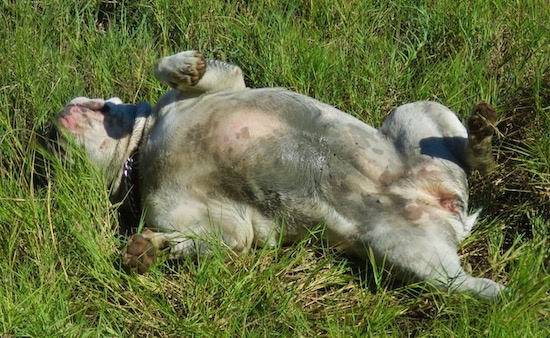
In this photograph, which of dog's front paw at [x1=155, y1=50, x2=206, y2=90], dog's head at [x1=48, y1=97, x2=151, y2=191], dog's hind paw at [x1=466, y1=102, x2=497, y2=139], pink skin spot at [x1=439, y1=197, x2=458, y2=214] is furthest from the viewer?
dog's head at [x1=48, y1=97, x2=151, y2=191]

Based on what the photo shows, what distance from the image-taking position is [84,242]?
4.41 metres

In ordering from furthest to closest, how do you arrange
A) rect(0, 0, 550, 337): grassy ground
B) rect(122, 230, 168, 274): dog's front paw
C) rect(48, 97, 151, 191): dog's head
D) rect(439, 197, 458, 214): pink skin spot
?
rect(48, 97, 151, 191): dog's head < rect(439, 197, 458, 214): pink skin spot < rect(122, 230, 168, 274): dog's front paw < rect(0, 0, 550, 337): grassy ground

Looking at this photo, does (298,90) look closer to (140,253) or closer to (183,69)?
(183,69)

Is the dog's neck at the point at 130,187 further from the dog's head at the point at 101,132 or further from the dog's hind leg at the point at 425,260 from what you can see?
the dog's hind leg at the point at 425,260

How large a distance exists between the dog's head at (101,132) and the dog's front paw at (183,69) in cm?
31

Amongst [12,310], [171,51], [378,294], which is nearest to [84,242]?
[12,310]

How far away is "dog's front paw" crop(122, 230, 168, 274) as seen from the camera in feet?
13.9

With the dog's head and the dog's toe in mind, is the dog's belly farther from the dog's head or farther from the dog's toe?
the dog's toe

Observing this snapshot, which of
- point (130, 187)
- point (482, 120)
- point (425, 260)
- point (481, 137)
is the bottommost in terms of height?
point (130, 187)

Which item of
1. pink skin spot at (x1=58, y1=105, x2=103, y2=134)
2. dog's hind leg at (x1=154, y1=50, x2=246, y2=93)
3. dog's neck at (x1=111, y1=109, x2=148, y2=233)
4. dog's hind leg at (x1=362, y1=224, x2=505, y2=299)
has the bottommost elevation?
dog's neck at (x1=111, y1=109, x2=148, y2=233)

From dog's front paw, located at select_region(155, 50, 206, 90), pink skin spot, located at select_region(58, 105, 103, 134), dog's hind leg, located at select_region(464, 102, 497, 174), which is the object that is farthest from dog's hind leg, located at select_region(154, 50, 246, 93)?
dog's hind leg, located at select_region(464, 102, 497, 174)

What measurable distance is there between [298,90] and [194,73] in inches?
31.7

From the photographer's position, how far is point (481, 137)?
4.45 meters

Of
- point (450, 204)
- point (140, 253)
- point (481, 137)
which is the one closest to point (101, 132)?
point (140, 253)
